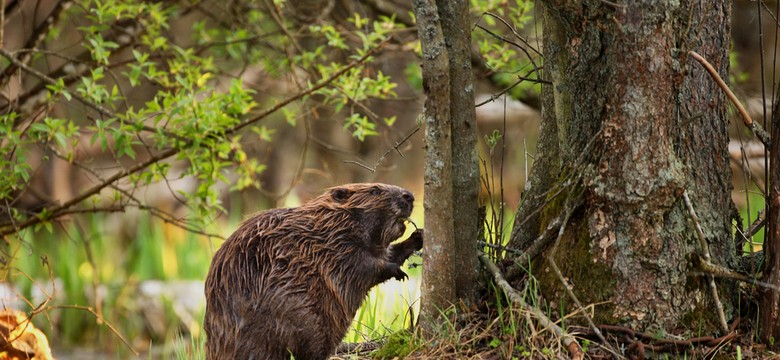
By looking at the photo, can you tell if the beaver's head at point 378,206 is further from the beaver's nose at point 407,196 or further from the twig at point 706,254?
the twig at point 706,254

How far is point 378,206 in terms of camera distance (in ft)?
10.6

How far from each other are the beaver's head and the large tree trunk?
618 mm

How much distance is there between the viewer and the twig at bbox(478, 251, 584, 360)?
2.43m

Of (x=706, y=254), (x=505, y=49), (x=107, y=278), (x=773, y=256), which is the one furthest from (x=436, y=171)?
(x=107, y=278)

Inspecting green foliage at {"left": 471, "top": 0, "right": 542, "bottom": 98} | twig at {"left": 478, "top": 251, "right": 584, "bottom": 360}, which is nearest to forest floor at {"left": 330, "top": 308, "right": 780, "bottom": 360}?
twig at {"left": 478, "top": 251, "right": 584, "bottom": 360}

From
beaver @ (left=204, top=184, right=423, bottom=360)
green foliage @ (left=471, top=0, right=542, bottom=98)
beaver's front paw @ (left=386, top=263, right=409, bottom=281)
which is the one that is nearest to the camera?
beaver @ (left=204, top=184, right=423, bottom=360)

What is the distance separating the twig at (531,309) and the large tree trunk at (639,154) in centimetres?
13

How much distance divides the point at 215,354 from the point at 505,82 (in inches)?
106

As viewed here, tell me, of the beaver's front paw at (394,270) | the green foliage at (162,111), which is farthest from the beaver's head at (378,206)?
the green foliage at (162,111)

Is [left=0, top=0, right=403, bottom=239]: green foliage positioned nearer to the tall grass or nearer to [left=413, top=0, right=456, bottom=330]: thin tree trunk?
[left=413, top=0, right=456, bottom=330]: thin tree trunk

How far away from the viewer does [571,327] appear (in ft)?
8.48

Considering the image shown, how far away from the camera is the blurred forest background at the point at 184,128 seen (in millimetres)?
3957

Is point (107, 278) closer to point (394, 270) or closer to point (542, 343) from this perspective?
point (394, 270)

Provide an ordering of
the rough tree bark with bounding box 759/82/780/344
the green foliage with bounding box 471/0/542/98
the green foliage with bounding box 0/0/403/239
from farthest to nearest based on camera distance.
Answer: the green foliage with bounding box 471/0/542/98 → the green foliage with bounding box 0/0/403/239 → the rough tree bark with bounding box 759/82/780/344
